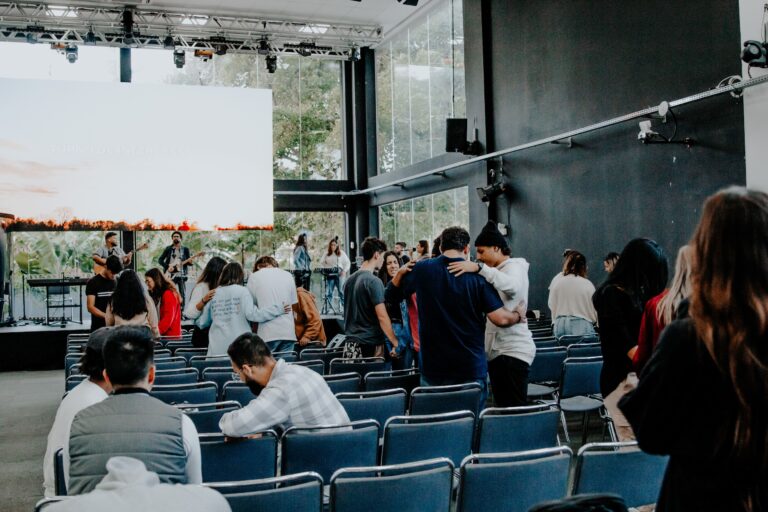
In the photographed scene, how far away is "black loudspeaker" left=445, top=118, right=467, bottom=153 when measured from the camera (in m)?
12.3

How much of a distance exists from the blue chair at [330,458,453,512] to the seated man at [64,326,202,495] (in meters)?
0.56

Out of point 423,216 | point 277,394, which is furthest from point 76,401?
point 423,216

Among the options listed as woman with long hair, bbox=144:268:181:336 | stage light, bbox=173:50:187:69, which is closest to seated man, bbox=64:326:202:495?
woman with long hair, bbox=144:268:181:336

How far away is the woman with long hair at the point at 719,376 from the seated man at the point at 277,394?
1993mm

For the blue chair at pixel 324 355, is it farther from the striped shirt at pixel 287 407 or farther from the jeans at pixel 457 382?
the striped shirt at pixel 287 407

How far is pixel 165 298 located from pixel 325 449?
445cm

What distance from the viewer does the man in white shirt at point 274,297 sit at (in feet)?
19.7

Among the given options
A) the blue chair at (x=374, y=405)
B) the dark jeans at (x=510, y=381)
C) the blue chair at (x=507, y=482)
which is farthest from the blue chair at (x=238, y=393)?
the blue chair at (x=507, y=482)

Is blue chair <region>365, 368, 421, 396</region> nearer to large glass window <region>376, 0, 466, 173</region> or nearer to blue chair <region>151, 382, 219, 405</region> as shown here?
blue chair <region>151, 382, 219, 405</region>

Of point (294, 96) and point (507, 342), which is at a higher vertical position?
point (294, 96)

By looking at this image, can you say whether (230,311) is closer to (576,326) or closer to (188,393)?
(188,393)

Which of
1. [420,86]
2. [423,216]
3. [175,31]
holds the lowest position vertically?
[423,216]

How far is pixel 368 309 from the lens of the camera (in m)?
5.59

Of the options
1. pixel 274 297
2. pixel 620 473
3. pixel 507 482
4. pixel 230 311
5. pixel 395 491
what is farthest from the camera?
pixel 274 297
